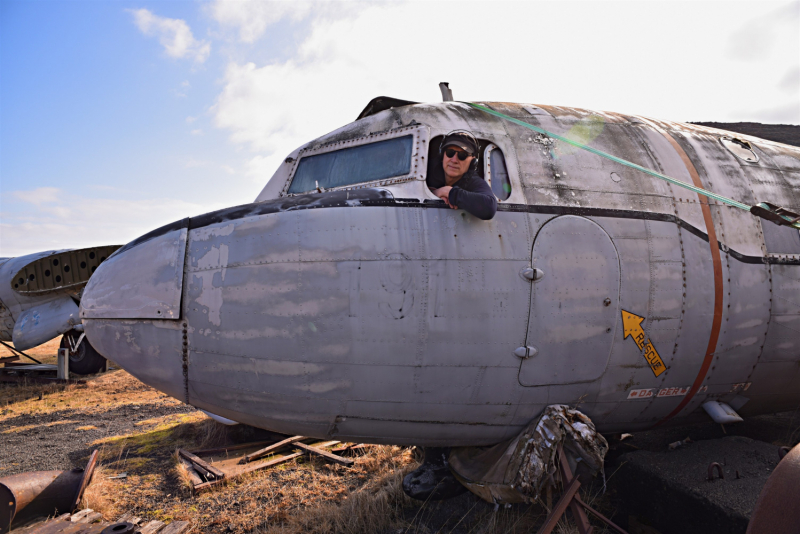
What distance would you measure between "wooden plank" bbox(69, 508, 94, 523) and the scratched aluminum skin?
7.84ft

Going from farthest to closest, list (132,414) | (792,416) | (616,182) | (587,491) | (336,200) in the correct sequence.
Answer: (132,414) < (792,416) < (587,491) < (616,182) < (336,200)

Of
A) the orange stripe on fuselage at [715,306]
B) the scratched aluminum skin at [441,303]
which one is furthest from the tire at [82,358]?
the orange stripe on fuselage at [715,306]

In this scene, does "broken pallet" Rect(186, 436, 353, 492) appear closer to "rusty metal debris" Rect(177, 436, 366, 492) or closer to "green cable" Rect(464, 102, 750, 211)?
"rusty metal debris" Rect(177, 436, 366, 492)

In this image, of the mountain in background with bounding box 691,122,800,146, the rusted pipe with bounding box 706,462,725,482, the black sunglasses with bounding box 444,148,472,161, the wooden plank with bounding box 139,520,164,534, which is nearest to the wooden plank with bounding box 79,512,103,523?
the wooden plank with bounding box 139,520,164,534

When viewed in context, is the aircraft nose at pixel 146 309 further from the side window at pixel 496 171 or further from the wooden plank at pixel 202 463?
the wooden plank at pixel 202 463

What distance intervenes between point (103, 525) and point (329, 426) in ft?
10.1

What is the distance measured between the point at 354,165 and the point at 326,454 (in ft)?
16.0

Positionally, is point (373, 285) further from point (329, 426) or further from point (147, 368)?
point (147, 368)

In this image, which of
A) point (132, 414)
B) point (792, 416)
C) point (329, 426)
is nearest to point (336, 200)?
point (329, 426)

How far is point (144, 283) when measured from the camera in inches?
154

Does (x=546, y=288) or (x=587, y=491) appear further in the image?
(x=587, y=491)

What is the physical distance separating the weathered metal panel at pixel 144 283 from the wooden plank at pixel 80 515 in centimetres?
261

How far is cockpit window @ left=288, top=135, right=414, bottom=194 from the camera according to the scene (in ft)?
14.8

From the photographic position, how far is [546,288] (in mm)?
4102
